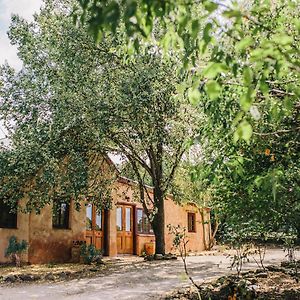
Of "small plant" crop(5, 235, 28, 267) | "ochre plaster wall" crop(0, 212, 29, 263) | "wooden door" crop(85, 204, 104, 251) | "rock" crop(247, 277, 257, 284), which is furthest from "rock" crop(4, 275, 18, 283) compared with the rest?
"wooden door" crop(85, 204, 104, 251)

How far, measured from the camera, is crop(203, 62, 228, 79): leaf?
1932mm

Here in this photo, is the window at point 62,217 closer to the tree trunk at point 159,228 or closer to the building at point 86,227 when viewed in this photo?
the building at point 86,227

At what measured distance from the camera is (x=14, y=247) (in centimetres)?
1395

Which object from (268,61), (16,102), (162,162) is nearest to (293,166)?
(268,61)

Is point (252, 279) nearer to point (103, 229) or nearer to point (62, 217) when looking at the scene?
point (62, 217)

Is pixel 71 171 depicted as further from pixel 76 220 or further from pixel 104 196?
pixel 76 220

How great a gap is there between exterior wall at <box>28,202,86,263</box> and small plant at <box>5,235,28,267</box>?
846 mm

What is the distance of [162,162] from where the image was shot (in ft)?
56.6

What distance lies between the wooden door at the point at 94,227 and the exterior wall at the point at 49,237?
3.02 feet

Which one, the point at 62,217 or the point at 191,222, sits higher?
the point at 62,217

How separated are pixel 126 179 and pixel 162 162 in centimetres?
238

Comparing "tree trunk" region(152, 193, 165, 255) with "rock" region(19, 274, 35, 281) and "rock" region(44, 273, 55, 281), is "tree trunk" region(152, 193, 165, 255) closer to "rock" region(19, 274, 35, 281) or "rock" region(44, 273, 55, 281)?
"rock" region(44, 273, 55, 281)

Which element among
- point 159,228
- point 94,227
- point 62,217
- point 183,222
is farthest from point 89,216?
point 183,222

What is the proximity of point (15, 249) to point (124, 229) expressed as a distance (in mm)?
7611
